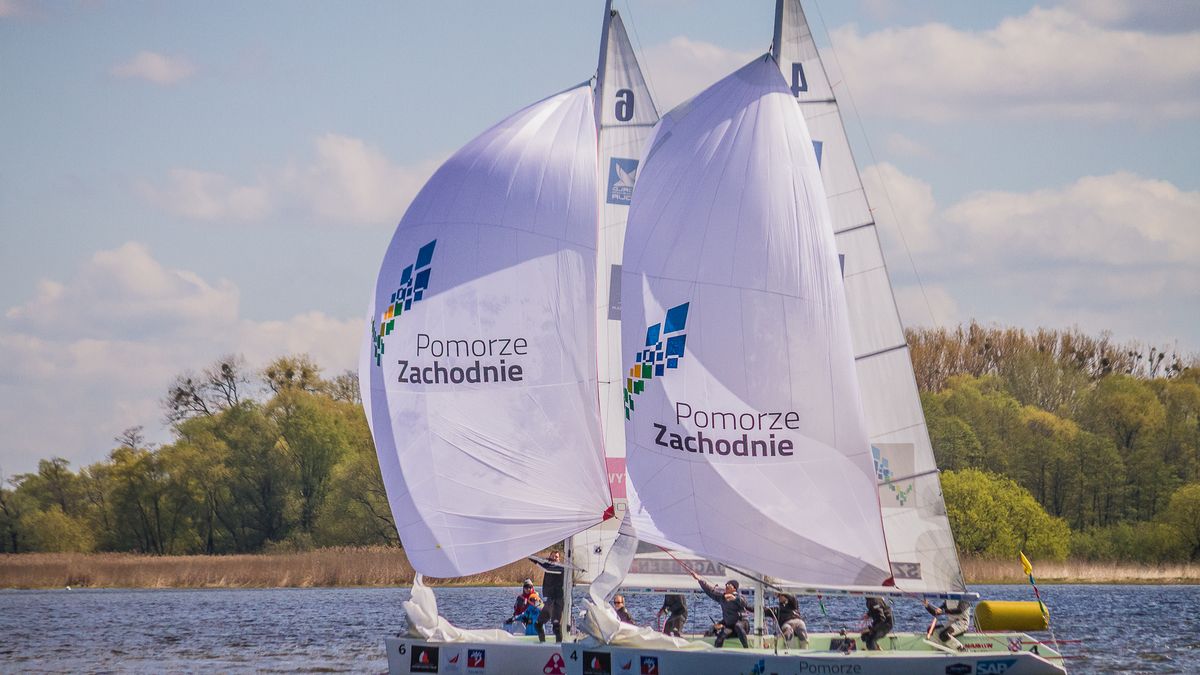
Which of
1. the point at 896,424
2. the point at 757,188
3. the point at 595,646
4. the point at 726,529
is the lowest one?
the point at 595,646

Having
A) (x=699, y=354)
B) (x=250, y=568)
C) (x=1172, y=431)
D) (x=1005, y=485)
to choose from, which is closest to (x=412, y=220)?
(x=699, y=354)

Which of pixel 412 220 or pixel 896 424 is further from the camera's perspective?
pixel 412 220

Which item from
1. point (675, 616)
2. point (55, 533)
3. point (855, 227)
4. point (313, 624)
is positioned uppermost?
point (855, 227)

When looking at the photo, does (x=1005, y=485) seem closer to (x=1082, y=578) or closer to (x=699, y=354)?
(x=1082, y=578)

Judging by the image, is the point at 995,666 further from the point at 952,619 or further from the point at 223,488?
the point at 223,488

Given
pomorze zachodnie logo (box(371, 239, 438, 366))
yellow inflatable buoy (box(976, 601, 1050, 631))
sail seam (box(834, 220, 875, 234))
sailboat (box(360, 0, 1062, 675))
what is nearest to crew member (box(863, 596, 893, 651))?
sailboat (box(360, 0, 1062, 675))

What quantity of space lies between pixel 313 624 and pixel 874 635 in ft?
82.1

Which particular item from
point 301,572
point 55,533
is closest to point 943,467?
point 301,572

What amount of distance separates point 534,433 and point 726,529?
3869mm

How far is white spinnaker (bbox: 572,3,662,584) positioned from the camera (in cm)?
2606

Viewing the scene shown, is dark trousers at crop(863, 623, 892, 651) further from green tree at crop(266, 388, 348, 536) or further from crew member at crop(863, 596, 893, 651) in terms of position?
green tree at crop(266, 388, 348, 536)

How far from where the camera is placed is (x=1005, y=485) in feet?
206

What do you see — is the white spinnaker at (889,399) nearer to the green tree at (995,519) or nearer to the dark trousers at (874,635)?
the dark trousers at (874,635)

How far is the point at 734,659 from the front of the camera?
22016 mm
